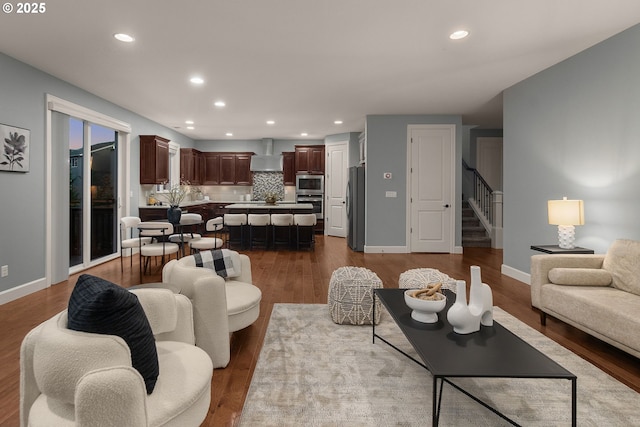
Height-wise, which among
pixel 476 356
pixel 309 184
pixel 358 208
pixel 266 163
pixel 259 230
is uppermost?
pixel 266 163

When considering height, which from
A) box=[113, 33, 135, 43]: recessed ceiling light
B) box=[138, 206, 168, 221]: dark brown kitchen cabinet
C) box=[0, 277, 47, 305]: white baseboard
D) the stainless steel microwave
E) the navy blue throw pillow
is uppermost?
box=[113, 33, 135, 43]: recessed ceiling light

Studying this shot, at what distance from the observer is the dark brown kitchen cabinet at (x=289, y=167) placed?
9.81m

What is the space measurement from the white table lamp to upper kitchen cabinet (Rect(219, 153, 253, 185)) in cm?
779

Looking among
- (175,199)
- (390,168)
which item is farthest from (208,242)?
(390,168)

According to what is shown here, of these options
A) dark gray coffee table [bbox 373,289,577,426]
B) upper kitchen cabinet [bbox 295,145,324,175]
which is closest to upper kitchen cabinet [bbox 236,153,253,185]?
upper kitchen cabinet [bbox 295,145,324,175]

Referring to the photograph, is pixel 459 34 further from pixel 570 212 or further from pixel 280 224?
pixel 280 224

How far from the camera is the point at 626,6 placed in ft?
9.37

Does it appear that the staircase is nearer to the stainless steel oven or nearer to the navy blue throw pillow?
the stainless steel oven

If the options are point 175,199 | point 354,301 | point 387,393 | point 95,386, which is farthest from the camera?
point 175,199

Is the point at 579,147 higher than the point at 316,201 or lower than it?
higher

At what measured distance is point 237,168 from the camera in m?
10.0

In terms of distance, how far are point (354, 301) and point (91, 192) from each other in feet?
15.8

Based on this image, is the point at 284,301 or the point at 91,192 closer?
the point at 284,301

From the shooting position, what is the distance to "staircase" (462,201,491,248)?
7.76 metres
